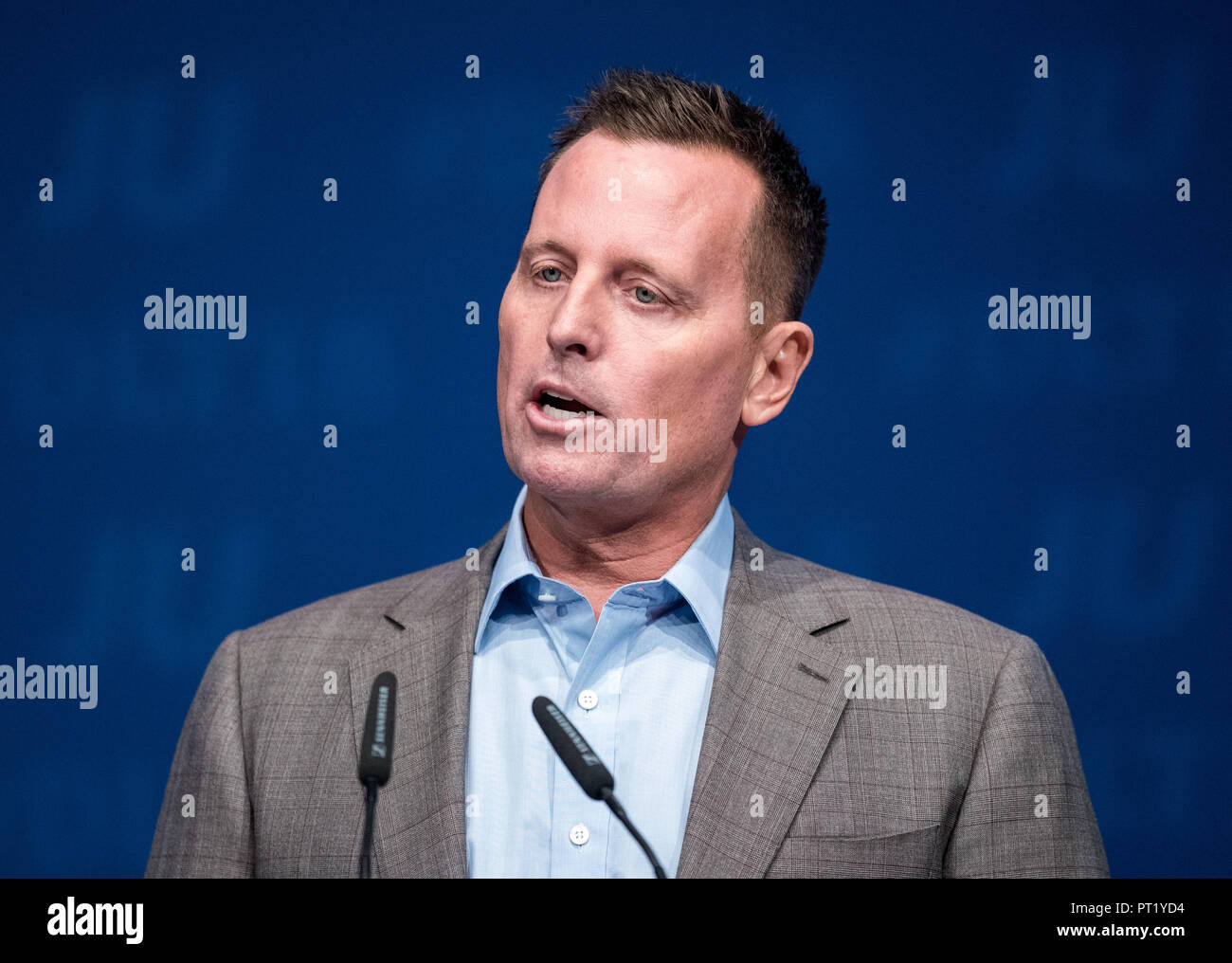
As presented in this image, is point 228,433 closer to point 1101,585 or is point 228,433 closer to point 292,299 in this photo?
point 292,299

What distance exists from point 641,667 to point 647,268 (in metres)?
0.60

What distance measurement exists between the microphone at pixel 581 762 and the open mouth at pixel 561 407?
463mm

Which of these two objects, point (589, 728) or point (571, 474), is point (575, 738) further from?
point (571, 474)

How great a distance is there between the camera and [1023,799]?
1743mm

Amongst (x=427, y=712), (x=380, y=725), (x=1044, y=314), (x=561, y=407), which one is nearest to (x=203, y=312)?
(x=561, y=407)

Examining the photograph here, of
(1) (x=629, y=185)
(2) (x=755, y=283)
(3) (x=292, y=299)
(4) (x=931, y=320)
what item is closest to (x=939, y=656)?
(2) (x=755, y=283)

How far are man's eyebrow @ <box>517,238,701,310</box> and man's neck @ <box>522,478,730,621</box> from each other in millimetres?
319

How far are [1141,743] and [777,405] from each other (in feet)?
4.19

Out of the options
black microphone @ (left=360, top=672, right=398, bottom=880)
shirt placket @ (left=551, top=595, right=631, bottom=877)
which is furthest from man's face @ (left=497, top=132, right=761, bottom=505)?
black microphone @ (left=360, top=672, right=398, bottom=880)
